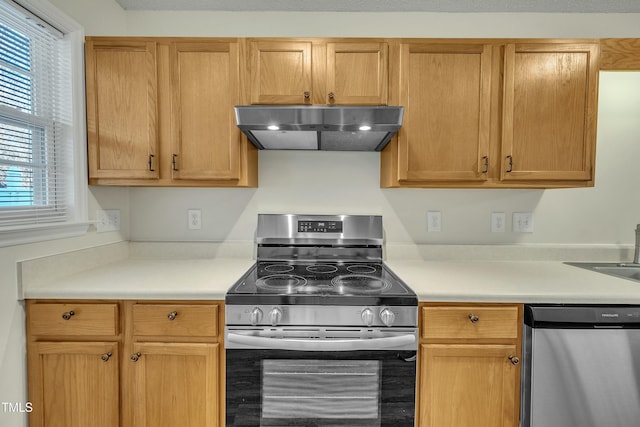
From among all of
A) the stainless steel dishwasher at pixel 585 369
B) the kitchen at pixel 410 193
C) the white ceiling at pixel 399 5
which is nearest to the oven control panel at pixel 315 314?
the stainless steel dishwasher at pixel 585 369

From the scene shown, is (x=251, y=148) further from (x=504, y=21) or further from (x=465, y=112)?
(x=504, y=21)

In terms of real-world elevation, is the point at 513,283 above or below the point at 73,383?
above

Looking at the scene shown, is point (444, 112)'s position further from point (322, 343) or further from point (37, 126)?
point (37, 126)

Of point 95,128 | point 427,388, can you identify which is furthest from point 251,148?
point 427,388

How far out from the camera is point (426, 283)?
1.46 metres

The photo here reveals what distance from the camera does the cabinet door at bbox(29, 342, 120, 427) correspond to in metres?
1.30

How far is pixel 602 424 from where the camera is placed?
129 cm

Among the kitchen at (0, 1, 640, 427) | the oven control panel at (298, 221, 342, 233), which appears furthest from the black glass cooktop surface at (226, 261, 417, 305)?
the kitchen at (0, 1, 640, 427)

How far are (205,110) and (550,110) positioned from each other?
1.76 m

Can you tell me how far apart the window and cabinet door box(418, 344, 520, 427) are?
180 cm

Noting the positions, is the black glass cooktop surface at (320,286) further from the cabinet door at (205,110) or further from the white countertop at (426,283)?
the cabinet door at (205,110)

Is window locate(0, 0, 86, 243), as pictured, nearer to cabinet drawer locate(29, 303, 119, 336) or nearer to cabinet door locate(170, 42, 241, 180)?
cabinet drawer locate(29, 303, 119, 336)

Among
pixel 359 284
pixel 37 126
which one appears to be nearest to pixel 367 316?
pixel 359 284

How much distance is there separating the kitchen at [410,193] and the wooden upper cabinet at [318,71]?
42cm
